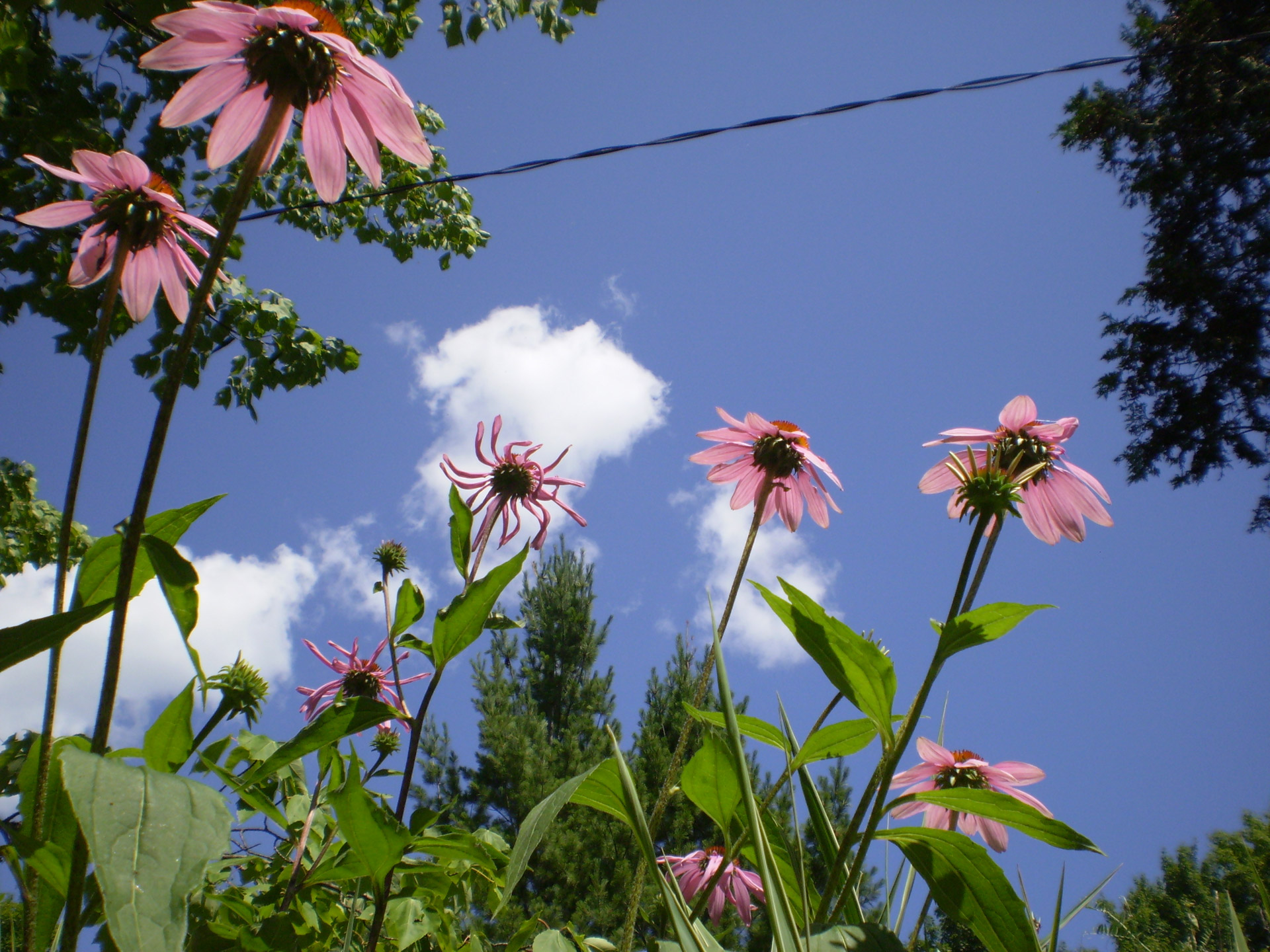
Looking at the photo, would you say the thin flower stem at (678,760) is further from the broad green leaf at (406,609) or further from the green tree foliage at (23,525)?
the green tree foliage at (23,525)

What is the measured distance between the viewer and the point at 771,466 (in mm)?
1188

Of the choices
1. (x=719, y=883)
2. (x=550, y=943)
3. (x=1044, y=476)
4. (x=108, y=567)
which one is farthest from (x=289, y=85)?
(x=719, y=883)

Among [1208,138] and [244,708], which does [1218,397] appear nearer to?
[1208,138]

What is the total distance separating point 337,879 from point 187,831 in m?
0.48

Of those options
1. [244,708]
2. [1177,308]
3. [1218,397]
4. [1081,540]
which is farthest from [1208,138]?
[244,708]

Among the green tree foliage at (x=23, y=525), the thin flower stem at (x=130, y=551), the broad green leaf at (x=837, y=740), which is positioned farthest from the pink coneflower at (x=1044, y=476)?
the green tree foliage at (x=23, y=525)

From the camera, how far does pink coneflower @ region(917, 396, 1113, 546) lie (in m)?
0.91

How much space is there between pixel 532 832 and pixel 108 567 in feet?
1.21

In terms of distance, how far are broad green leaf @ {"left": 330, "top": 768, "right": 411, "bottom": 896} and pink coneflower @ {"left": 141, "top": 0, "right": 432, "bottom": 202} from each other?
1.57 feet

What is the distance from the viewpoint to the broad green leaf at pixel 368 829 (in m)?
0.56

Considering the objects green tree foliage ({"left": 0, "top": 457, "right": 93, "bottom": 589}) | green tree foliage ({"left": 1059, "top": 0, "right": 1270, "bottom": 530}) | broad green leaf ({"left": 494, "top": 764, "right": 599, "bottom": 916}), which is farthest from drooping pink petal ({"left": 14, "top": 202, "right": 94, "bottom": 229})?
green tree foliage ({"left": 1059, "top": 0, "right": 1270, "bottom": 530})

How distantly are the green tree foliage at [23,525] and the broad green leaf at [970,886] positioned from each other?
14.6ft

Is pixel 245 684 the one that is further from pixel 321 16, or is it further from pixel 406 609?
pixel 321 16

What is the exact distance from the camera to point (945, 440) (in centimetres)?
91
